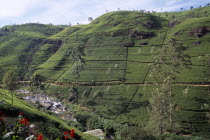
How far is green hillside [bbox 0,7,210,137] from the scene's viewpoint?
69.9 meters

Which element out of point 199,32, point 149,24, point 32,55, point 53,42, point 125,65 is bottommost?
point 125,65

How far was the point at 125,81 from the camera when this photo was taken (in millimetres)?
95062

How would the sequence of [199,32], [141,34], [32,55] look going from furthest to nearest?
1. [32,55]
2. [141,34]
3. [199,32]

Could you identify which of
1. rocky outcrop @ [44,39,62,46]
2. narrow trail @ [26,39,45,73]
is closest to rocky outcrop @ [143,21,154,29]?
rocky outcrop @ [44,39,62,46]

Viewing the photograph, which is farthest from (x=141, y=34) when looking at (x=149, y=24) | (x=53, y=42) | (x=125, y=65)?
(x=53, y=42)

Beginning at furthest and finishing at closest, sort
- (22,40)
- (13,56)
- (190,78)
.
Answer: (22,40) < (13,56) < (190,78)

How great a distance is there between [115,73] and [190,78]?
143 ft

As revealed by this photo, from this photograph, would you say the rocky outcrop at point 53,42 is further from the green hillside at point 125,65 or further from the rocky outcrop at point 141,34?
the rocky outcrop at point 141,34

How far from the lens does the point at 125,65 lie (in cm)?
11238

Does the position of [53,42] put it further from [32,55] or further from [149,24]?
[149,24]

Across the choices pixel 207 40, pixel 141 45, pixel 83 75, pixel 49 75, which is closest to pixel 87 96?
pixel 83 75

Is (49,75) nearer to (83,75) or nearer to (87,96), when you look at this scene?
(83,75)

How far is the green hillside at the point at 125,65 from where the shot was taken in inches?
2753

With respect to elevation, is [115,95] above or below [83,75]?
below
